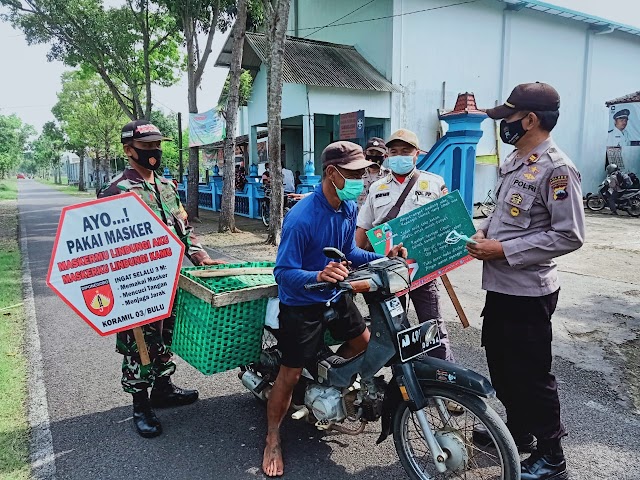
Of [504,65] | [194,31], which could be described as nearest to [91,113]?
[194,31]

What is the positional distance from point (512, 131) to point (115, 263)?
2.26 metres

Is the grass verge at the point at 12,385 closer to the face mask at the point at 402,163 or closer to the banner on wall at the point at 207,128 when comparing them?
the face mask at the point at 402,163

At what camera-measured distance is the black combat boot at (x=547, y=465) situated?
2.53 m

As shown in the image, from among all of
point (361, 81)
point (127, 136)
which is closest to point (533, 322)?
point (127, 136)

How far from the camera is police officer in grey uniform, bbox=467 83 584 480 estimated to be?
2.37 metres

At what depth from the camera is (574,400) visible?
11.5 ft

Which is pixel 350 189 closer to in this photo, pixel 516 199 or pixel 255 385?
pixel 516 199

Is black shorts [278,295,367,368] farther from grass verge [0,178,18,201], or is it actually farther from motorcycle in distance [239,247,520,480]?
grass verge [0,178,18,201]

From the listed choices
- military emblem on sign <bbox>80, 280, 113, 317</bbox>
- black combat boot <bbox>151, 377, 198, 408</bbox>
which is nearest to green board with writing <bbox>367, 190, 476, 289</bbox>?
military emblem on sign <bbox>80, 280, 113, 317</bbox>

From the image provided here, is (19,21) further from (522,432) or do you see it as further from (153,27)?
(522,432)

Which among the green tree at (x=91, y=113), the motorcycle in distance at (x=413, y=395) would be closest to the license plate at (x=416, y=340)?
the motorcycle in distance at (x=413, y=395)

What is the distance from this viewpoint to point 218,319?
2799 mm

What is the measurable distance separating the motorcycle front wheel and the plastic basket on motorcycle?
3.16ft

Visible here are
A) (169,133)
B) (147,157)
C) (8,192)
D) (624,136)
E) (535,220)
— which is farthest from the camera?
(169,133)
